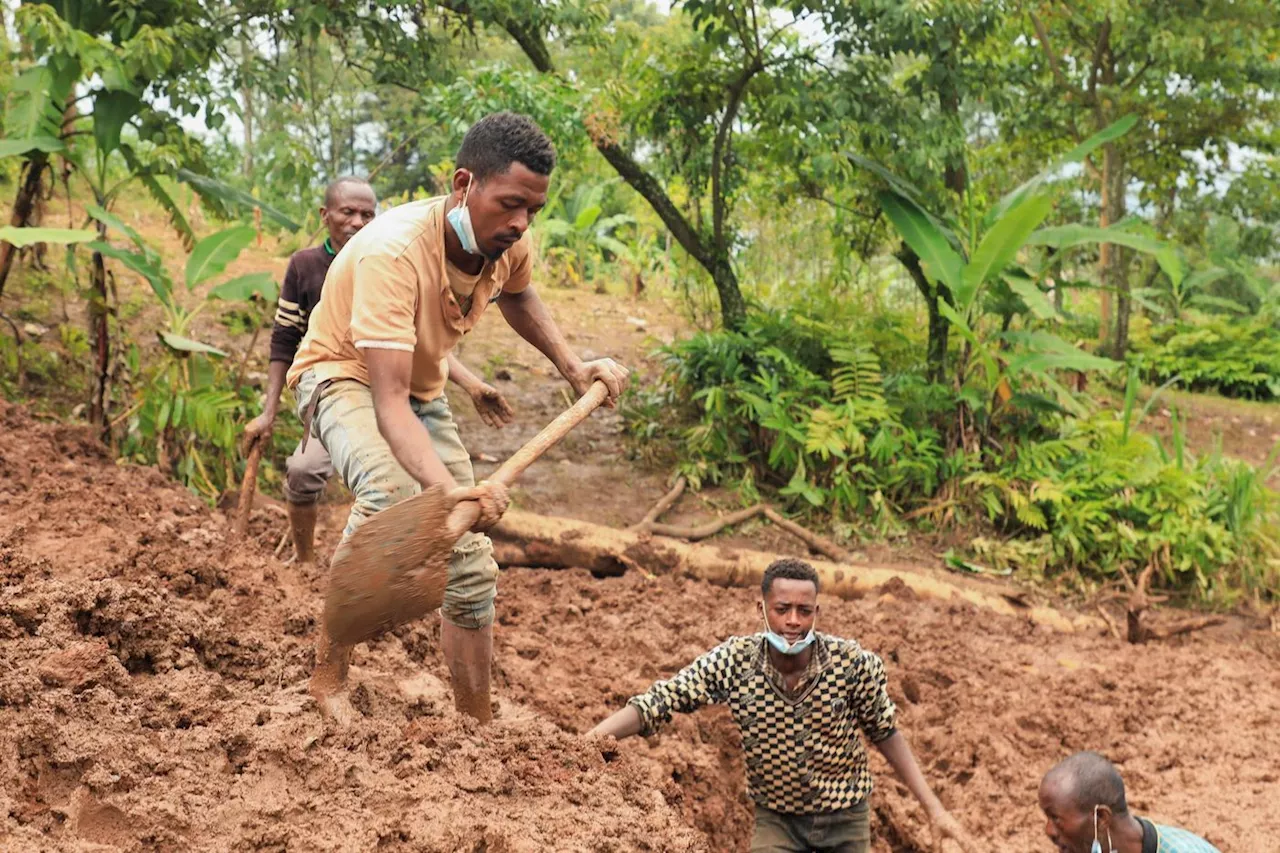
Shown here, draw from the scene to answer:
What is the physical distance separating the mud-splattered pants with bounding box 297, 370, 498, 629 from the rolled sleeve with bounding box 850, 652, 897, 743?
1.15m

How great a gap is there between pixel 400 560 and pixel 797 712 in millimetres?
1404

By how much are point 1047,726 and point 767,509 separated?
2.78m

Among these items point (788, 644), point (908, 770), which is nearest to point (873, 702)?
point (908, 770)

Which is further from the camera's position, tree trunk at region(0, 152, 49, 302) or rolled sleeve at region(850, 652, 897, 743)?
tree trunk at region(0, 152, 49, 302)

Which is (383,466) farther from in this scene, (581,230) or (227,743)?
(581,230)

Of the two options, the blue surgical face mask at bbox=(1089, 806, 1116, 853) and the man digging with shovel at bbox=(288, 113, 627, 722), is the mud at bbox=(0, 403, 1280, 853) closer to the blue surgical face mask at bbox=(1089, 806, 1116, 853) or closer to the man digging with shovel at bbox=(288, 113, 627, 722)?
the man digging with shovel at bbox=(288, 113, 627, 722)

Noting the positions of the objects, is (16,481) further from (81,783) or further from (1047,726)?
(1047,726)

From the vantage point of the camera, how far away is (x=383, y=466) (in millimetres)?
2971

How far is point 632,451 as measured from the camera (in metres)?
8.69

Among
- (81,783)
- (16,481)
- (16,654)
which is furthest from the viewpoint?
(16,481)

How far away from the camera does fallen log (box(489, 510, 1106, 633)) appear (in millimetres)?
6227

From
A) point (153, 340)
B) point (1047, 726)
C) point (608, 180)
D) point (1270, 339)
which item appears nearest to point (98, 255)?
point (153, 340)

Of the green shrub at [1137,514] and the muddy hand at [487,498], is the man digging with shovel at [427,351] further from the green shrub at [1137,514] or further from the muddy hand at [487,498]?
the green shrub at [1137,514]

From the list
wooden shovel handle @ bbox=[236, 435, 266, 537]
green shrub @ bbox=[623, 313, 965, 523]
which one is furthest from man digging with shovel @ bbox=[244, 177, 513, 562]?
green shrub @ bbox=[623, 313, 965, 523]
